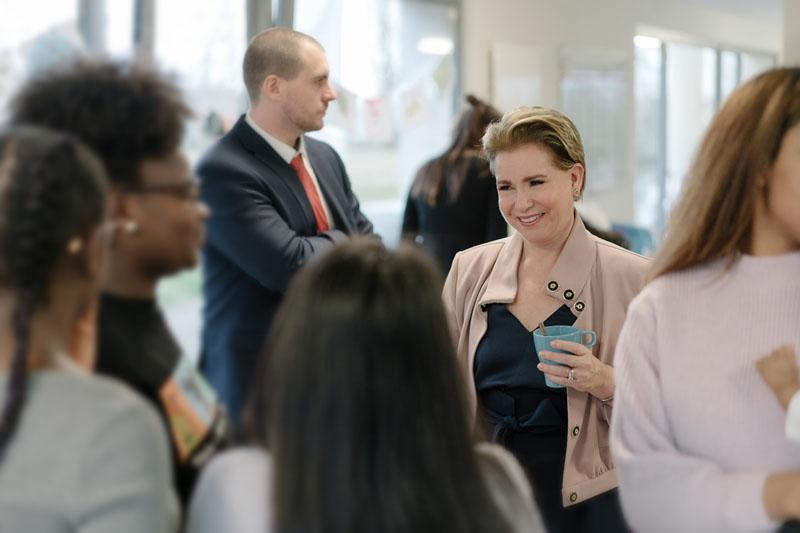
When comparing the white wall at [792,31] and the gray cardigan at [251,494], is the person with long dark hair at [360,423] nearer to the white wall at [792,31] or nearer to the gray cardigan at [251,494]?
the gray cardigan at [251,494]

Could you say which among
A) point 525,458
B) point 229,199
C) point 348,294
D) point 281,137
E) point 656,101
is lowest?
point 525,458

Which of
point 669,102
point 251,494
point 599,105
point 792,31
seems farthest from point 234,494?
point 669,102

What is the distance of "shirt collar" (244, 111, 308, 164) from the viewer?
70.7 inches

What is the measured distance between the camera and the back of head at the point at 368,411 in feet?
3.46

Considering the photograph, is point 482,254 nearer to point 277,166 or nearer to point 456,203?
point 277,166

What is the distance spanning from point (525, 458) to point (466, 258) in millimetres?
451

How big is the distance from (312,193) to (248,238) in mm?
385

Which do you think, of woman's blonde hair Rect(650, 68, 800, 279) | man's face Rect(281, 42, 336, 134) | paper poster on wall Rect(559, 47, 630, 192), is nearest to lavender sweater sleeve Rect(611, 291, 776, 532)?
woman's blonde hair Rect(650, 68, 800, 279)

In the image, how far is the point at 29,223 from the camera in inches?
41.8

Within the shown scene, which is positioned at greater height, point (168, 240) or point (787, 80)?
point (787, 80)

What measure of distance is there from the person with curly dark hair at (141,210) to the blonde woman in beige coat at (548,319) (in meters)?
0.89

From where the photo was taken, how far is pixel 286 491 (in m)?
1.06

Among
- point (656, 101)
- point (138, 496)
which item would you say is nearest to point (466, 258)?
point (138, 496)

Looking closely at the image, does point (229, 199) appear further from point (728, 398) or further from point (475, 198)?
point (475, 198)
